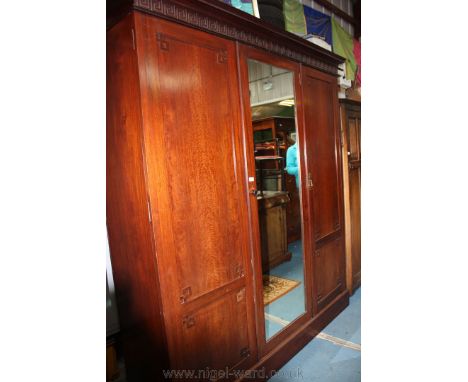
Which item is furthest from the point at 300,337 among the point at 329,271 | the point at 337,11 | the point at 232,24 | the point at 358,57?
the point at 337,11

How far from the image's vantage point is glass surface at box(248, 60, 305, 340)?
1.85 m

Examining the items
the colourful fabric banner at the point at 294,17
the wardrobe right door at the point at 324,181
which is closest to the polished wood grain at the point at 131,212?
the wardrobe right door at the point at 324,181

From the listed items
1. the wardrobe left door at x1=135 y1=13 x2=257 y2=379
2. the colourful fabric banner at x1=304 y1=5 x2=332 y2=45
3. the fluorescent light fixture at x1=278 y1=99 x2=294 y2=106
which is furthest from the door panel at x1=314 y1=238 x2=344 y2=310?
the colourful fabric banner at x1=304 y1=5 x2=332 y2=45

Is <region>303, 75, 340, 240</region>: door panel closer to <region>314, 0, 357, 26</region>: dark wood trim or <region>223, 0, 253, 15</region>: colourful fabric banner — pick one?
<region>223, 0, 253, 15</region>: colourful fabric banner

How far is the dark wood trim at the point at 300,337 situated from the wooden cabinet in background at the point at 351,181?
331 millimetres

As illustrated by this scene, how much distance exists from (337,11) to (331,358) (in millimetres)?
3729

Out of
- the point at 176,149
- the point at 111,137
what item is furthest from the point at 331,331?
the point at 111,137

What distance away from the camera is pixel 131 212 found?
138 cm

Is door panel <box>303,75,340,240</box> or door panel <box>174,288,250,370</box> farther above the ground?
door panel <box>303,75,340,240</box>

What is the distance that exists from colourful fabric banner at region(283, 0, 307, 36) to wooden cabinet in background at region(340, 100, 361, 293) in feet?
2.56

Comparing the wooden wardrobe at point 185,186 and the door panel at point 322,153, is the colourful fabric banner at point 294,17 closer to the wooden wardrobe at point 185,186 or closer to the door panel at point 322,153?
the door panel at point 322,153

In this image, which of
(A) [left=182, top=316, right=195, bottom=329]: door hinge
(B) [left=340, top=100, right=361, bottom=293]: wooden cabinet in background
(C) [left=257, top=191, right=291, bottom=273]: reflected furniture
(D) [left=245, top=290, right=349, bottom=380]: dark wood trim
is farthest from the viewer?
(B) [left=340, top=100, right=361, bottom=293]: wooden cabinet in background

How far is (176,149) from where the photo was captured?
4.30ft
